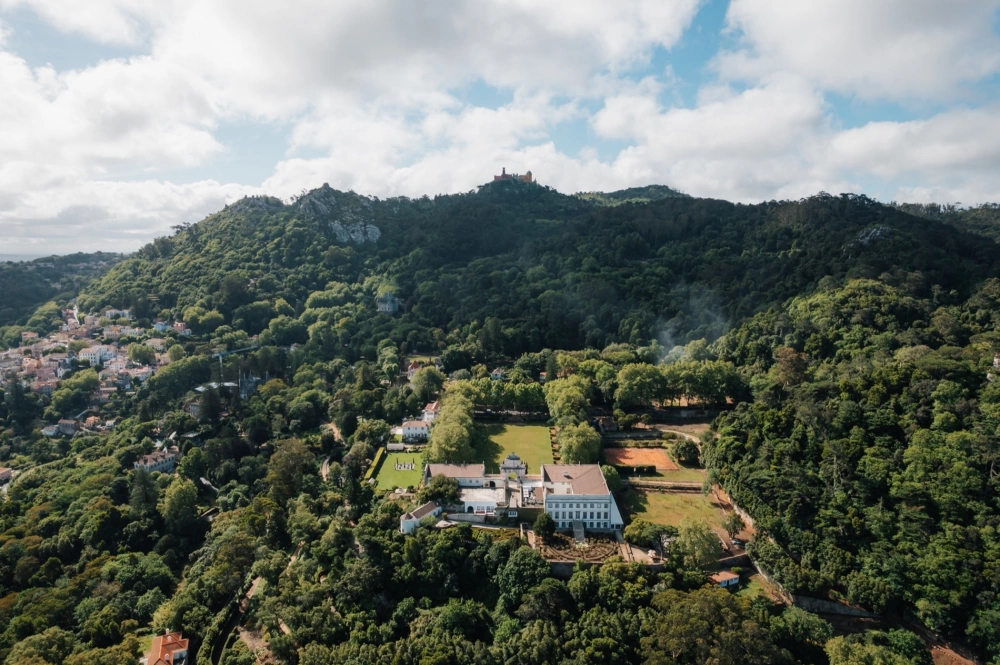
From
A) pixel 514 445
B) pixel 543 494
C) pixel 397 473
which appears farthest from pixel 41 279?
pixel 543 494

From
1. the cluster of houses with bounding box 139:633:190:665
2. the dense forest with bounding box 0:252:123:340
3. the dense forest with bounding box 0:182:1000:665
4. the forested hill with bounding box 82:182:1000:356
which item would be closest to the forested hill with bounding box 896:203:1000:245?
the dense forest with bounding box 0:182:1000:665

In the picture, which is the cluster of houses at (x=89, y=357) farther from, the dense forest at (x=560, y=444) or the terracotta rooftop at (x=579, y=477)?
the terracotta rooftop at (x=579, y=477)

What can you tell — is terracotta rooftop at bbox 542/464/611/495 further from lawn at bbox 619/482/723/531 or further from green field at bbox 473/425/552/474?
green field at bbox 473/425/552/474

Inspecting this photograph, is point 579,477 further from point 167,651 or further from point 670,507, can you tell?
point 167,651

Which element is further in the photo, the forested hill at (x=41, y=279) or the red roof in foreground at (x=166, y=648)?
the forested hill at (x=41, y=279)

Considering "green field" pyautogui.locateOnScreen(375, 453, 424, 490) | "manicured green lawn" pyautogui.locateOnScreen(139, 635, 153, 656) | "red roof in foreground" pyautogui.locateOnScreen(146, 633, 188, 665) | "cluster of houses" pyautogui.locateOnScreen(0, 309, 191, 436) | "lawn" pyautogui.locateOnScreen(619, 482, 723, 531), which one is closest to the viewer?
"red roof in foreground" pyautogui.locateOnScreen(146, 633, 188, 665)

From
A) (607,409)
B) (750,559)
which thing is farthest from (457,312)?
(750,559)

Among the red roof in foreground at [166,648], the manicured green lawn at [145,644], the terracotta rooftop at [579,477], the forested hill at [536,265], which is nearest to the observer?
the red roof in foreground at [166,648]

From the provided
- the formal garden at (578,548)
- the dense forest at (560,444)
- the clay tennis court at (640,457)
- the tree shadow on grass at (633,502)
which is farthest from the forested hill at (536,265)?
the formal garden at (578,548)
